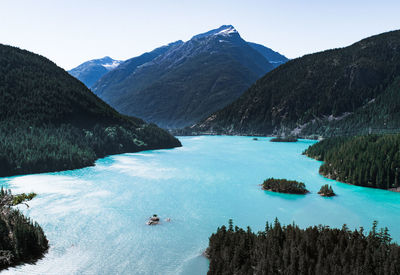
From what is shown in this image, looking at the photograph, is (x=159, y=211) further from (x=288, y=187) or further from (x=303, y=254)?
(x=303, y=254)

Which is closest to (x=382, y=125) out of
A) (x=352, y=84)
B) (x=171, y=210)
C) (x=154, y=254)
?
(x=352, y=84)

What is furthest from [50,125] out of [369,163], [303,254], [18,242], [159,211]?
[303,254]

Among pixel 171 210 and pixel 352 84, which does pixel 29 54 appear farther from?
pixel 352 84

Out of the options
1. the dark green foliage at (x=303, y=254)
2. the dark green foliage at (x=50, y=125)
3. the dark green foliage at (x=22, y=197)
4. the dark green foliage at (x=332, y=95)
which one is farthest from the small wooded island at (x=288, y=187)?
the dark green foliage at (x=332, y=95)

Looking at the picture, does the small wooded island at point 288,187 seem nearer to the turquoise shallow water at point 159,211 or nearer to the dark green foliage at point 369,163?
the turquoise shallow water at point 159,211

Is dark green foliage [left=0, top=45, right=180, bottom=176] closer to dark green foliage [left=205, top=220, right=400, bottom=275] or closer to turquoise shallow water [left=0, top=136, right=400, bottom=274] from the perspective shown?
turquoise shallow water [left=0, top=136, right=400, bottom=274]
